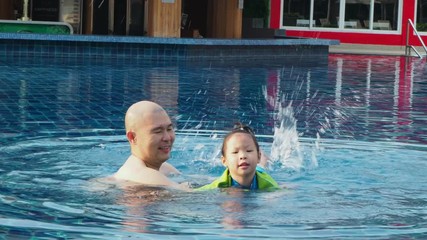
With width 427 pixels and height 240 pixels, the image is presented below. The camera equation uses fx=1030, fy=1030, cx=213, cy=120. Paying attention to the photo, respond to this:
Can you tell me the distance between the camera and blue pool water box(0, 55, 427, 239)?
226 inches

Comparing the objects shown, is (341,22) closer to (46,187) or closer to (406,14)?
(406,14)

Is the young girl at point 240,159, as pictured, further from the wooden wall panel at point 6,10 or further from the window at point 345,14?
the window at point 345,14

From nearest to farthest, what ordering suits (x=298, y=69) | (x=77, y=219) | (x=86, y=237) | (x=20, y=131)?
(x=86, y=237), (x=77, y=219), (x=20, y=131), (x=298, y=69)

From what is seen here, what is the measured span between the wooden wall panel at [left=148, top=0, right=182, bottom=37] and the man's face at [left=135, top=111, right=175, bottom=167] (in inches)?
622

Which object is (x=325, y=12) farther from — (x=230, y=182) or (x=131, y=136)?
(x=131, y=136)

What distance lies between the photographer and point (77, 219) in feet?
18.9

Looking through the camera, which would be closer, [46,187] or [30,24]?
[46,187]

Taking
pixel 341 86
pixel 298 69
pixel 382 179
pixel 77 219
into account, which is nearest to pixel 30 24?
pixel 298 69

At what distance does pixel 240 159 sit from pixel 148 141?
577mm

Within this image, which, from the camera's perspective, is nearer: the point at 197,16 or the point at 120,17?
the point at 120,17

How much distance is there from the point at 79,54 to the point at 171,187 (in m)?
14.8

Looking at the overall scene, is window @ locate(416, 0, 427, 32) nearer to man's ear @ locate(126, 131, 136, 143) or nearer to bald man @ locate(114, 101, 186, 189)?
bald man @ locate(114, 101, 186, 189)

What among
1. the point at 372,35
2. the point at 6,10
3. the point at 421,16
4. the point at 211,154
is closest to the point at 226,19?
the point at 6,10

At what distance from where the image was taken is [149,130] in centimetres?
621
